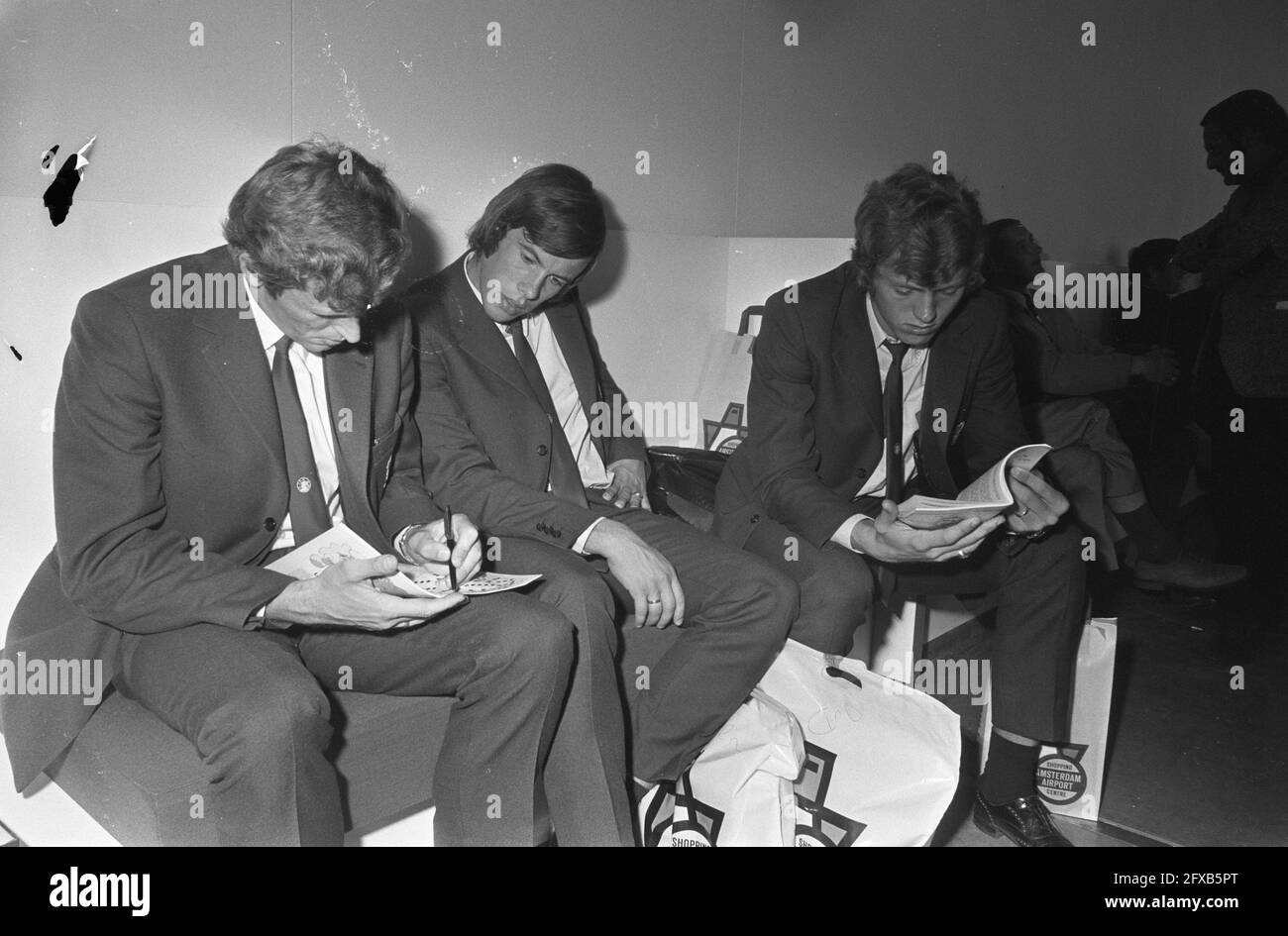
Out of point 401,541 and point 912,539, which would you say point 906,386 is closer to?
point 912,539

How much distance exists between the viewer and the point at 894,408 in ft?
7.00

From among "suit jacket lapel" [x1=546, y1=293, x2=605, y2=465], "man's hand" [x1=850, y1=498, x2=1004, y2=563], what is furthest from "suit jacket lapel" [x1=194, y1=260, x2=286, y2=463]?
"man's hand" [x1=850, y1=498, x2=1004, y2=563]

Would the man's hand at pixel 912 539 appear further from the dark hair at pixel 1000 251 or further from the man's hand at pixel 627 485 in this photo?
the dark hair at pixel 1000 251

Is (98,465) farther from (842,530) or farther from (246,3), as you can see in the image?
(842,530)

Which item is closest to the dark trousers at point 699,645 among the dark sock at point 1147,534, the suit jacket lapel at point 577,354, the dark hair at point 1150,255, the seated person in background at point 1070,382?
the suit jacket lapel at point 577,354

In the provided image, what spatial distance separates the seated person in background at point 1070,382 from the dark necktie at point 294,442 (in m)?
1.91

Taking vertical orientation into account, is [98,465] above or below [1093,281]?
below

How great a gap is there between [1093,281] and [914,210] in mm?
2274

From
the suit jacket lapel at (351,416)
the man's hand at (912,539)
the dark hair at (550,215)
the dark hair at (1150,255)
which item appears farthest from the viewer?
the dark hair at (1150,255)

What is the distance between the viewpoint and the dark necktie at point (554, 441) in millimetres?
2043

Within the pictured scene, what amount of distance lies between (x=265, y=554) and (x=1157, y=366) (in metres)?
3.09

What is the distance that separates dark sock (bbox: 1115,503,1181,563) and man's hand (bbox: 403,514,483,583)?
2317 mm
